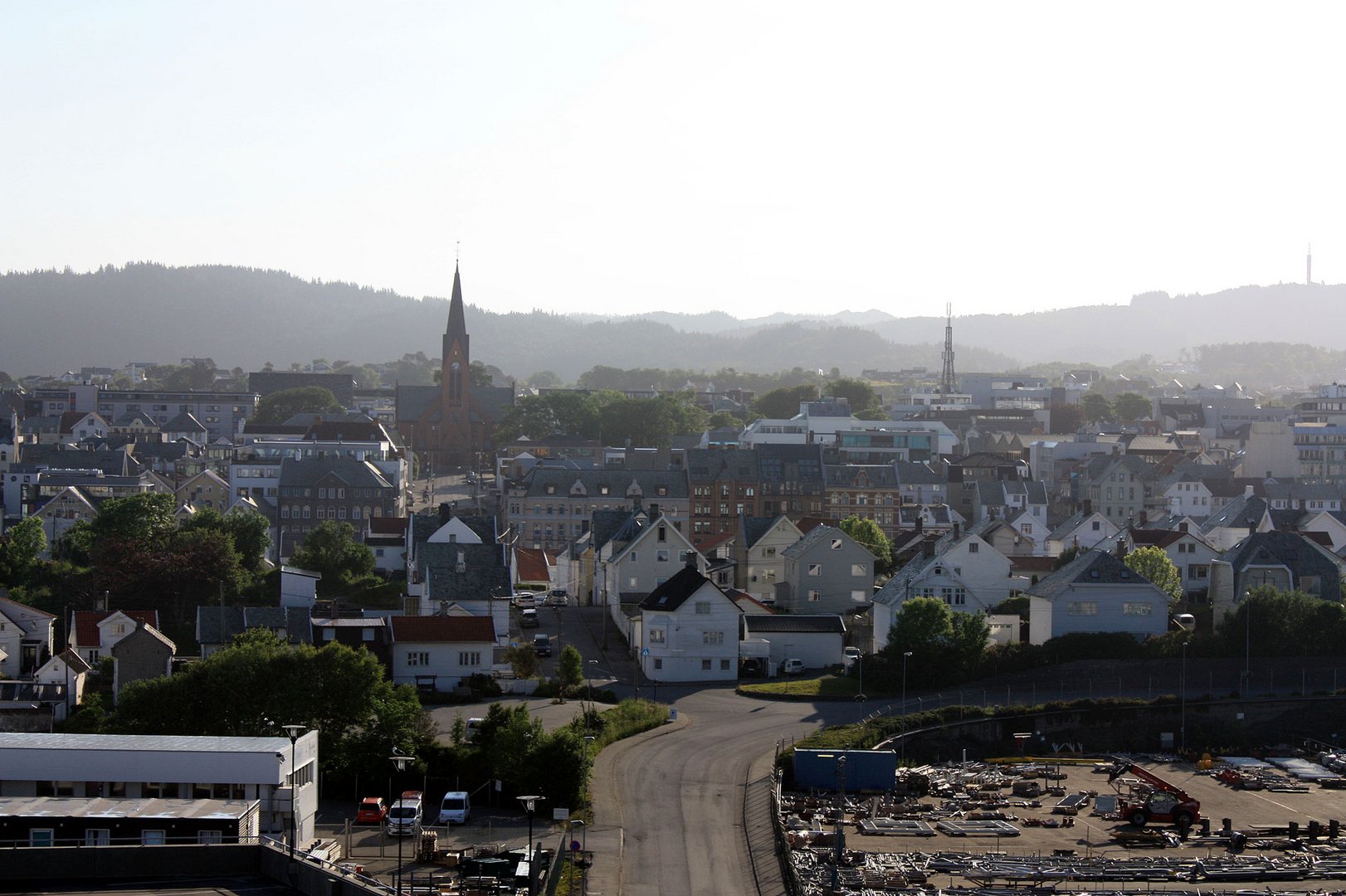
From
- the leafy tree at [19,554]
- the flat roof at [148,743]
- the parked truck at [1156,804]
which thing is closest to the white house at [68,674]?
the flat roof at [148,743]

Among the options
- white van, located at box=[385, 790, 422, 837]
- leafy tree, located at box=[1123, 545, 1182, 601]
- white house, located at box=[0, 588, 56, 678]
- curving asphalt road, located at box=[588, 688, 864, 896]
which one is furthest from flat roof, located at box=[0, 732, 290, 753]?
leafy tree, located at box=[1123, 545, 1182, 601]

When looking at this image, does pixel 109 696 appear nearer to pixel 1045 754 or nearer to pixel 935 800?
pixel 935 800

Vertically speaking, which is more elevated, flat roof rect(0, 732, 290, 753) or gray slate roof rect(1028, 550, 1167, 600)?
gray slate roof rect(1028, 550, 1167, 600)

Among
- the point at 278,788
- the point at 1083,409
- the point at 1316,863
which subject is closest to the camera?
the point at 278,788

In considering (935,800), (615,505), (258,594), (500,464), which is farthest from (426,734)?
(500,464)

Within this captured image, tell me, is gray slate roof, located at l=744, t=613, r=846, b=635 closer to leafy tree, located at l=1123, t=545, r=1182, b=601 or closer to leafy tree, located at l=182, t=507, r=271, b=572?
leafy tree, located at l=1123, t=545, r=1182, b=601

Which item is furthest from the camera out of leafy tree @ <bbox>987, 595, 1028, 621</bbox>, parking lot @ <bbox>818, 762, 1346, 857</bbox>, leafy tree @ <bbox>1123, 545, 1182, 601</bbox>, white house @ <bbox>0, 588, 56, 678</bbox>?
leafy tree @ <bbox>1123, 545, 1182, 601</bbox>

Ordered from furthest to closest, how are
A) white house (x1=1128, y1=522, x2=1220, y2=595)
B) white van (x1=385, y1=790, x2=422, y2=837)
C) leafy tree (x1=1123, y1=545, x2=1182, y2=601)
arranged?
white house (x1=1128, y1=522, x2=1220, y2=595), leafy tree (x1=1123, y1=545, x2=1182, y2=601), white van (x1=385, y1=790, x2=422, y2=837)
